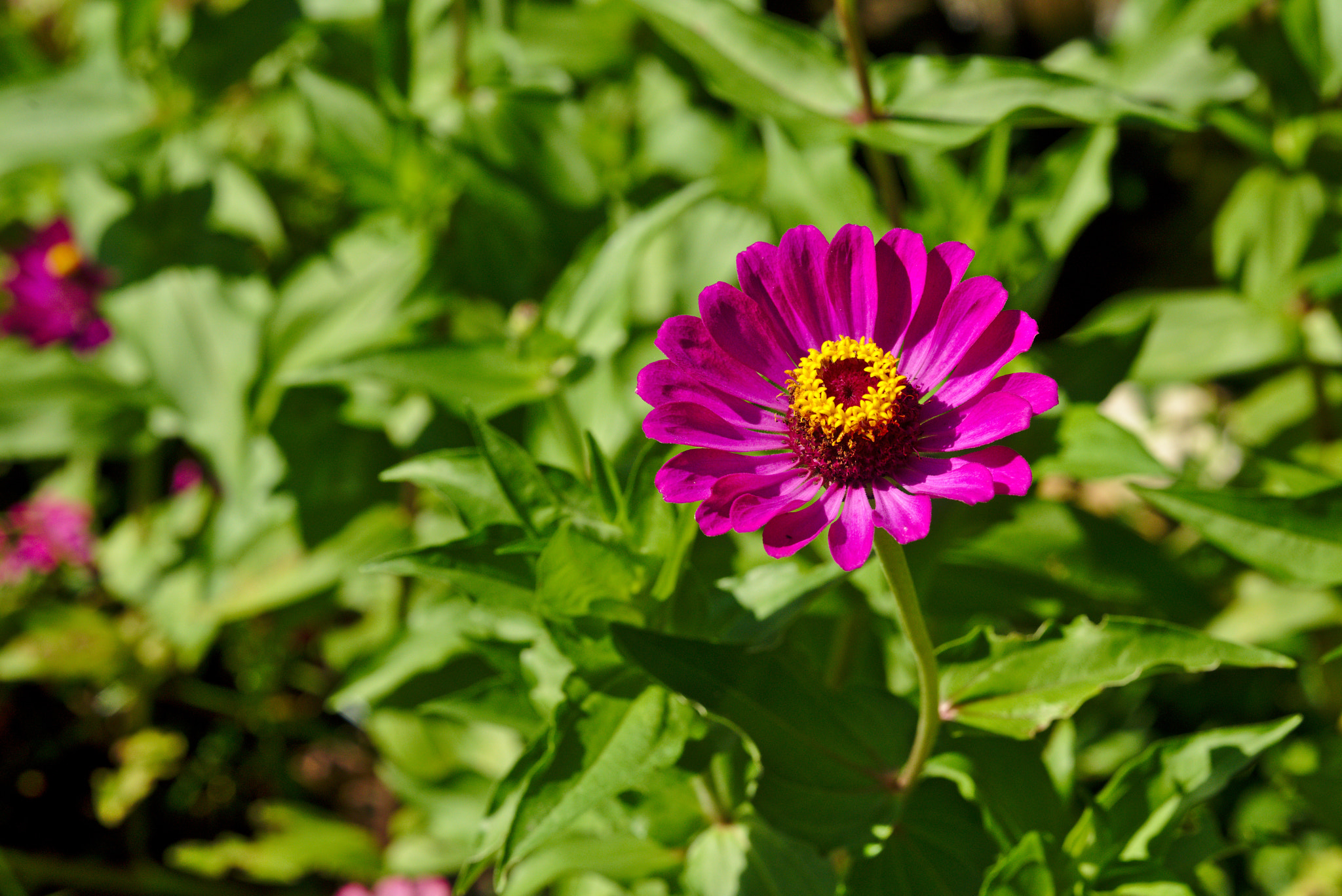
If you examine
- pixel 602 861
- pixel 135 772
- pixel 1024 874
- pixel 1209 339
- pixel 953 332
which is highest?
pixel 953 332

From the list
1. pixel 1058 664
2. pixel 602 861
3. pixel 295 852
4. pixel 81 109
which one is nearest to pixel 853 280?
pixel 1058 664

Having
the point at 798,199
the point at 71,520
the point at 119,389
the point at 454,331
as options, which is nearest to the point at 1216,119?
the point at 798,199

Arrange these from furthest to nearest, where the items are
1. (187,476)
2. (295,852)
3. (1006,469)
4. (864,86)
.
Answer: (187,476)
(295,852)
(864,86)
(1006,469)

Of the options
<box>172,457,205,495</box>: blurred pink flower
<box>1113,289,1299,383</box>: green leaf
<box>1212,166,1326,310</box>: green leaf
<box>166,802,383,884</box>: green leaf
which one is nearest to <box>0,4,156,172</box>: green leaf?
<box>172,457,205,495</box>: blurred pink flower

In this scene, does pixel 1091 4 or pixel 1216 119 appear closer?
pixel 1216 119

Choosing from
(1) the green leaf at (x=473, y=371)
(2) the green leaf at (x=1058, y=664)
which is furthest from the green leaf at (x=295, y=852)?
(2) the green leaf at (x=1058, y=664)

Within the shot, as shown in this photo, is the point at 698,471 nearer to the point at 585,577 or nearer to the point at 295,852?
the point at 585,577

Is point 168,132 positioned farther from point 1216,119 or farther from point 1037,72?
point 1216,119
